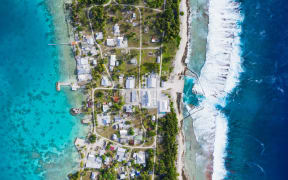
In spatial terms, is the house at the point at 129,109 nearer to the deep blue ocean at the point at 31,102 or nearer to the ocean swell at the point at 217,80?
the deep blue ocean at the point at 31,102

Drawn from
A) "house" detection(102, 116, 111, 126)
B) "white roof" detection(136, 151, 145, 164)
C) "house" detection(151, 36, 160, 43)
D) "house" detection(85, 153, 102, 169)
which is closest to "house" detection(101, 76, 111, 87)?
"house" detection(102, 116, 111, 126)

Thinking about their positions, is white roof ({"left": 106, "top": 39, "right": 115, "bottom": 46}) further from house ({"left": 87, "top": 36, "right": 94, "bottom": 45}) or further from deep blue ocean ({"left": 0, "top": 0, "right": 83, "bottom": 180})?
deep blue ocean ({"left": 0, "top": 0, "right": 83, "bottom": 180})

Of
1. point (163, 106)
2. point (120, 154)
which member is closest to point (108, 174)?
point (120, 154)

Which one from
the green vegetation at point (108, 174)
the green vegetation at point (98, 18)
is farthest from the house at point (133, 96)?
the green vegetation at point (108, 174)

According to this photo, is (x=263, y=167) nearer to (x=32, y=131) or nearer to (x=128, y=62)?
(x=128, y=62)

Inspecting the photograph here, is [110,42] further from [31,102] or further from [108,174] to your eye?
[108,174]

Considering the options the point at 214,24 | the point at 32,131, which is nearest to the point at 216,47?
the point at 214,24
